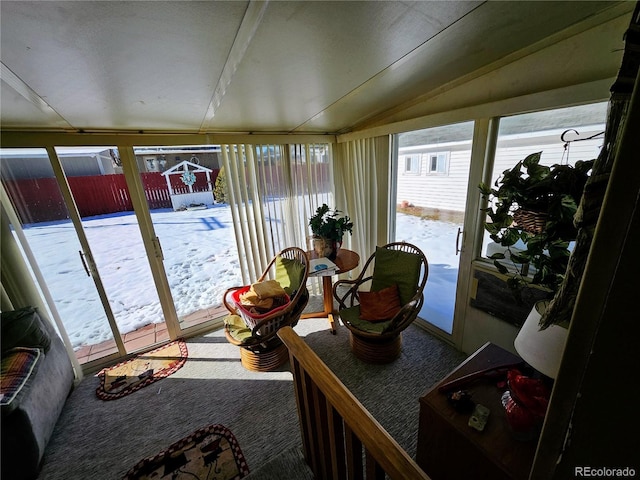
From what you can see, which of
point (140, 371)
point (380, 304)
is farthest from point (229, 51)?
point (140, 371)

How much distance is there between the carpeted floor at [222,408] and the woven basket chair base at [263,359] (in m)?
0.05

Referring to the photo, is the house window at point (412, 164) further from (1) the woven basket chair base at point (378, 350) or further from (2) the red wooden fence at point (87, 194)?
(2) the red wooden fence at point (87, 194)

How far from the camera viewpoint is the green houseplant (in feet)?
3.24

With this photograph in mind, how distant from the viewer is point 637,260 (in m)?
0.31

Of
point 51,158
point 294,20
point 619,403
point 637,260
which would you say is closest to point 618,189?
point 637,260

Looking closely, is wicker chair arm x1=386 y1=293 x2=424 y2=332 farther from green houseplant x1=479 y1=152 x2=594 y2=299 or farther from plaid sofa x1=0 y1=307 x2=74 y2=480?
plaid sofa x1=0 y1=307 x2=74 y2=480

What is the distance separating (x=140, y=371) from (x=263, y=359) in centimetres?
121

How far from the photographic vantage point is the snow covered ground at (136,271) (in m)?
2.12

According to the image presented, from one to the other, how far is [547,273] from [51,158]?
3303mm

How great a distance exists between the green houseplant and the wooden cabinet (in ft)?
1.91

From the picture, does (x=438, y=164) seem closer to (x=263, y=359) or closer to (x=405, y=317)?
(x=405, y=317)

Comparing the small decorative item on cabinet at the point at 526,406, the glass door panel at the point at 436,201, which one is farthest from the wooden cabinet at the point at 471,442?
the glass door panel at the point at 436,201

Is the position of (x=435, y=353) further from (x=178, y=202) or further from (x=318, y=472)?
(x=178, y=202)

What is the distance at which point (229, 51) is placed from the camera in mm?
1054
